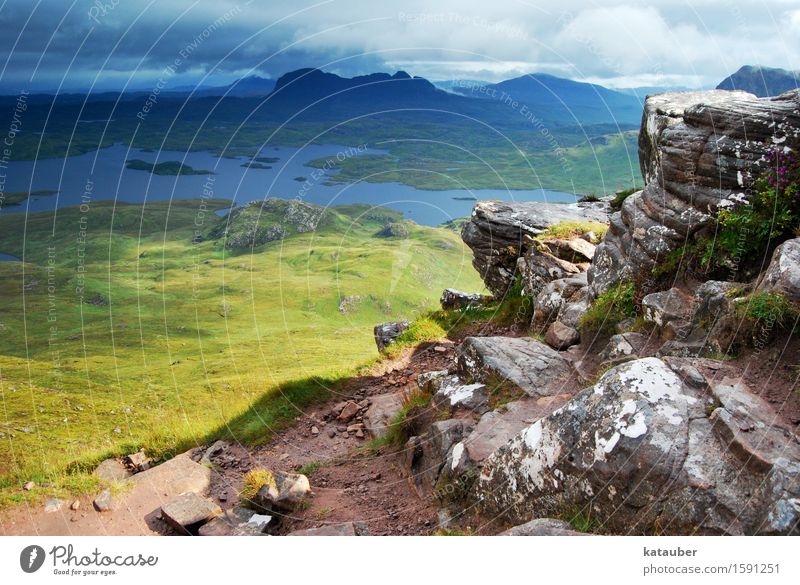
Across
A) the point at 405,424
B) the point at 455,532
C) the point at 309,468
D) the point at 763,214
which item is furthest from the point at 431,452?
the point at 763,214

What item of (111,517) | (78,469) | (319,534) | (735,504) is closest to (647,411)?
(735,504)

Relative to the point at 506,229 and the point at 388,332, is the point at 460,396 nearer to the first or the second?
the point at 388,332

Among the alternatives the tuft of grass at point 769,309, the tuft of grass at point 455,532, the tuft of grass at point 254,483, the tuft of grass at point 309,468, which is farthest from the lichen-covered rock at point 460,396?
the tuft of grass at point 769,309

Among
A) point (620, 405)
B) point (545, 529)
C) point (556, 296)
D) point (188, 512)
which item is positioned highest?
point (620, 405)

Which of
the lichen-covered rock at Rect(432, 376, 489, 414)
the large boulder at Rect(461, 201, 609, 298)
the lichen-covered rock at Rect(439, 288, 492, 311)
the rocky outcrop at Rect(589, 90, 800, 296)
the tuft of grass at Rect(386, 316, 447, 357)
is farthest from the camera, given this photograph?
the lichen-covered rock at Rect(439, 288, 492, 311)

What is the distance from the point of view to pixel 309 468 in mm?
18891

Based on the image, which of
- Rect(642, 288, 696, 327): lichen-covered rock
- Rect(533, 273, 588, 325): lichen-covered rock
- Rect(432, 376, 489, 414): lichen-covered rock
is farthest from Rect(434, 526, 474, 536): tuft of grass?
Rect(533, 273, 588, 325): lichen-covered rock

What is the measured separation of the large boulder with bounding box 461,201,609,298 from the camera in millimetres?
30719

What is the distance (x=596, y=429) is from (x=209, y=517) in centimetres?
974

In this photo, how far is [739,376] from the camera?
40.4 feet

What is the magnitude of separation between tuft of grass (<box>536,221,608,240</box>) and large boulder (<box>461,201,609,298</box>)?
1243 millimetres

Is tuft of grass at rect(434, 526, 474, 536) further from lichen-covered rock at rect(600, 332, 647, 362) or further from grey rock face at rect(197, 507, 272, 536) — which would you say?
lichen-covered rock at rect(600, 332, 647, 362)

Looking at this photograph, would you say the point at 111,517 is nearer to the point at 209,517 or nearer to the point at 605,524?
the point at 209,517

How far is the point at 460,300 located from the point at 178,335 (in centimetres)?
9310
